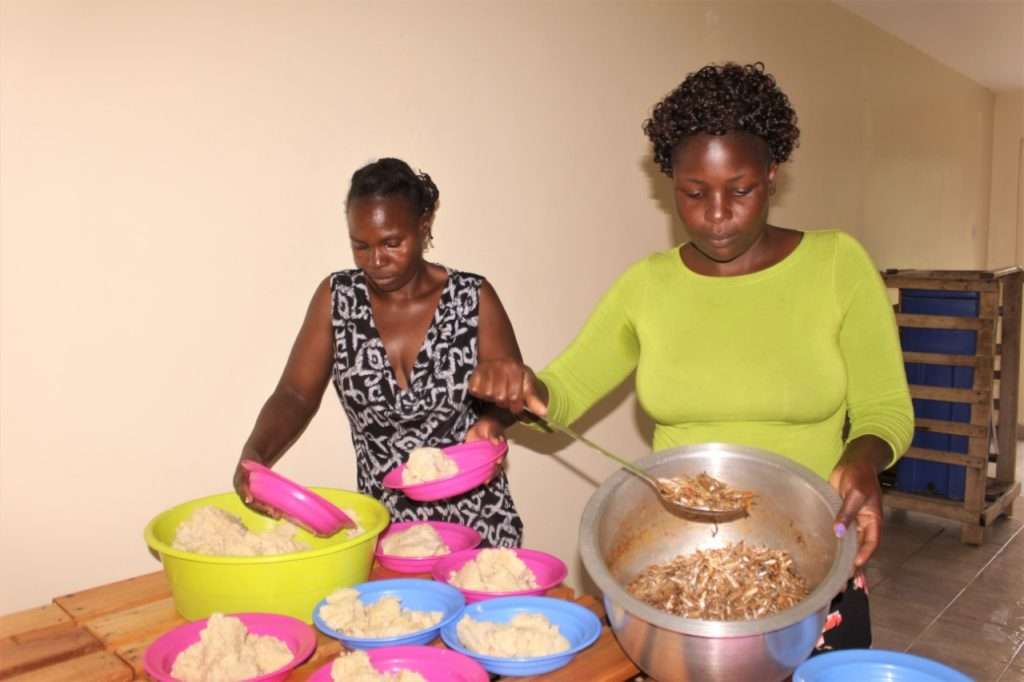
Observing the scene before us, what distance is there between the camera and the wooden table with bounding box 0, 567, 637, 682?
145 cm

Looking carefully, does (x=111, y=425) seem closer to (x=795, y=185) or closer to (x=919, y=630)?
(x=919, y=630)

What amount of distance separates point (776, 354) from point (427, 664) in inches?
33.4

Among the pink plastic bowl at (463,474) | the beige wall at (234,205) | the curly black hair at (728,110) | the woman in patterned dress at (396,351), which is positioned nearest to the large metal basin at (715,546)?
the pink plastic bowl at (463,474)

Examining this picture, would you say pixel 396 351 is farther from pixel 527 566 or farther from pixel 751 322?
pixel 751 322

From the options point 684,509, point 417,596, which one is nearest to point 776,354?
Result: point 684,509

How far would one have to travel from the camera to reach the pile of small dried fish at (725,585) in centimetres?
132

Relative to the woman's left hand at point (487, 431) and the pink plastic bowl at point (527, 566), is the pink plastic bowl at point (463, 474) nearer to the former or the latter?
the woman's left hand at point (487, 431)

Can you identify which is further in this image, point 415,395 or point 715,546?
point 415,395

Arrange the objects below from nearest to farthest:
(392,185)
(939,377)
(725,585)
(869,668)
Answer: (869,668)
(725,585)
(392,185)
(939,377)

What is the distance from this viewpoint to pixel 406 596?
1.66m

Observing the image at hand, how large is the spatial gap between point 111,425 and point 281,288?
607mm

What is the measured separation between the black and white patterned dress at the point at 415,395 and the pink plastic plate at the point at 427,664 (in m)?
0.91

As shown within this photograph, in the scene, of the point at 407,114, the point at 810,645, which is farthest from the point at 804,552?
the point at 407,114

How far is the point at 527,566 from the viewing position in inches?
70.3
